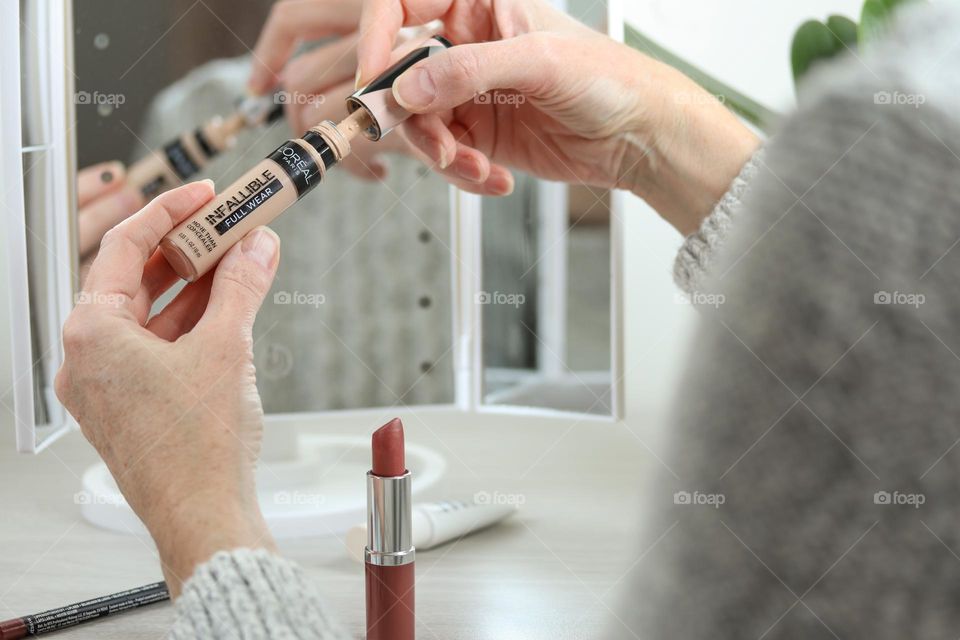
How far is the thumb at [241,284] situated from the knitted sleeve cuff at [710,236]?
0.30m

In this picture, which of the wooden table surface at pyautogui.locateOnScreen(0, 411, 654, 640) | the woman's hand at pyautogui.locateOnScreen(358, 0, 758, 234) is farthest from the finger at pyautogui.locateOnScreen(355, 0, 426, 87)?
the wooden table surface at pyautogui.locateOnScreen(0, 411, 654, 640)

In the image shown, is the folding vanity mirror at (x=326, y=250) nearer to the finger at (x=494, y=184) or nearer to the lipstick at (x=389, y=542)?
the finger at (x=494, y=184)

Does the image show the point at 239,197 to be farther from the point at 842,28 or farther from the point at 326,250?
the point at 842,28

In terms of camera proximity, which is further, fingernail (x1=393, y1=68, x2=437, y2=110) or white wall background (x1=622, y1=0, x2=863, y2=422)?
white wall background (x1=622, y1=0, x2=863, y2=422)

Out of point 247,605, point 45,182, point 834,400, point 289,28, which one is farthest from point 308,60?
point 834,400

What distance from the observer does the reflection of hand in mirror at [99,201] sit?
79 centimetres

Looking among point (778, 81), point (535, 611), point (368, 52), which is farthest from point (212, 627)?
point (778, 81)

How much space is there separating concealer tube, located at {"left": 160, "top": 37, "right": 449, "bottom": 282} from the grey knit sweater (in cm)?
34

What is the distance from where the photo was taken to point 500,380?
0.97 m

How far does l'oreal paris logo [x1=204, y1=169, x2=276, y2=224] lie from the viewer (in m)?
0.52

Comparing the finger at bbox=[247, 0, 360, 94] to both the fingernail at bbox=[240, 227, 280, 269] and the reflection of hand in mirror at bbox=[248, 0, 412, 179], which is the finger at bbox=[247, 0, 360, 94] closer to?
the reflection of hand in mirror at bbox=[248, 0, 412, 179]

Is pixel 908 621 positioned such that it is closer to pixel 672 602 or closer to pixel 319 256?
pixel 672 602

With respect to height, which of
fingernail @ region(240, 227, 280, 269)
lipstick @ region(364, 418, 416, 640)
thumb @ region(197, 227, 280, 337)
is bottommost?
lipstick @ region(364, 418, 416, 640)

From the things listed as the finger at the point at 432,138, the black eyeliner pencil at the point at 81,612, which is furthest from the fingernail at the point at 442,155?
the black eyeliner pencil at the point at 81,612
